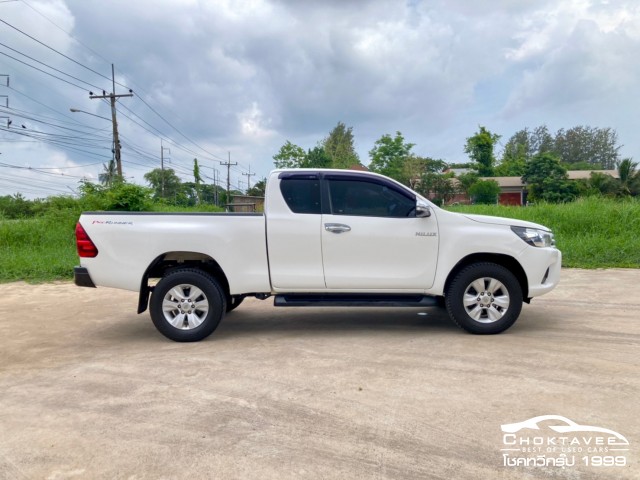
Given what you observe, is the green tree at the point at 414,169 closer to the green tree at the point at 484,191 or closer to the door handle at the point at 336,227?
the green tree at the point at 484,191

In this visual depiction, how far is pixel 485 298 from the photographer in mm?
5328

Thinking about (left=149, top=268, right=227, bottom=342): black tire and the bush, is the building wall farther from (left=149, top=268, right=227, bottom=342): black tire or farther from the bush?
(left=149, top=268, right=227, bottom=342): black tire

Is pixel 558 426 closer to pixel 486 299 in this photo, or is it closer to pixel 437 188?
pixel 486 299

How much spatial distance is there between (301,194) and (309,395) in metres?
2.41

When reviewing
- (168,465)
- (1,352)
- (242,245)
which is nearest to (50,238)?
(1,352)

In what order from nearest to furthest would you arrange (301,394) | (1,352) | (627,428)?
(627,428), (301,394), (1,352)

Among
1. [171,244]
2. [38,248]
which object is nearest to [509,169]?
[38,248]

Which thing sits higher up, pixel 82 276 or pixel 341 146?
pixel 341 146

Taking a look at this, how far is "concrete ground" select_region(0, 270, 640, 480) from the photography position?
9.39 feet

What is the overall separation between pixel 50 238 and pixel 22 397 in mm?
12413

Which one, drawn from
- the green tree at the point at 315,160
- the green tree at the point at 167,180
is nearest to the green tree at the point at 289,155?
the green tree at the point at 315,160

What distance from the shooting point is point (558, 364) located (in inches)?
172

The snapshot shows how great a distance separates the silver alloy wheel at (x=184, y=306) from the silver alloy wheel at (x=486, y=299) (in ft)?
9.51

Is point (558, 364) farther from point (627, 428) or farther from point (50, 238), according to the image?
point (50, 238)
